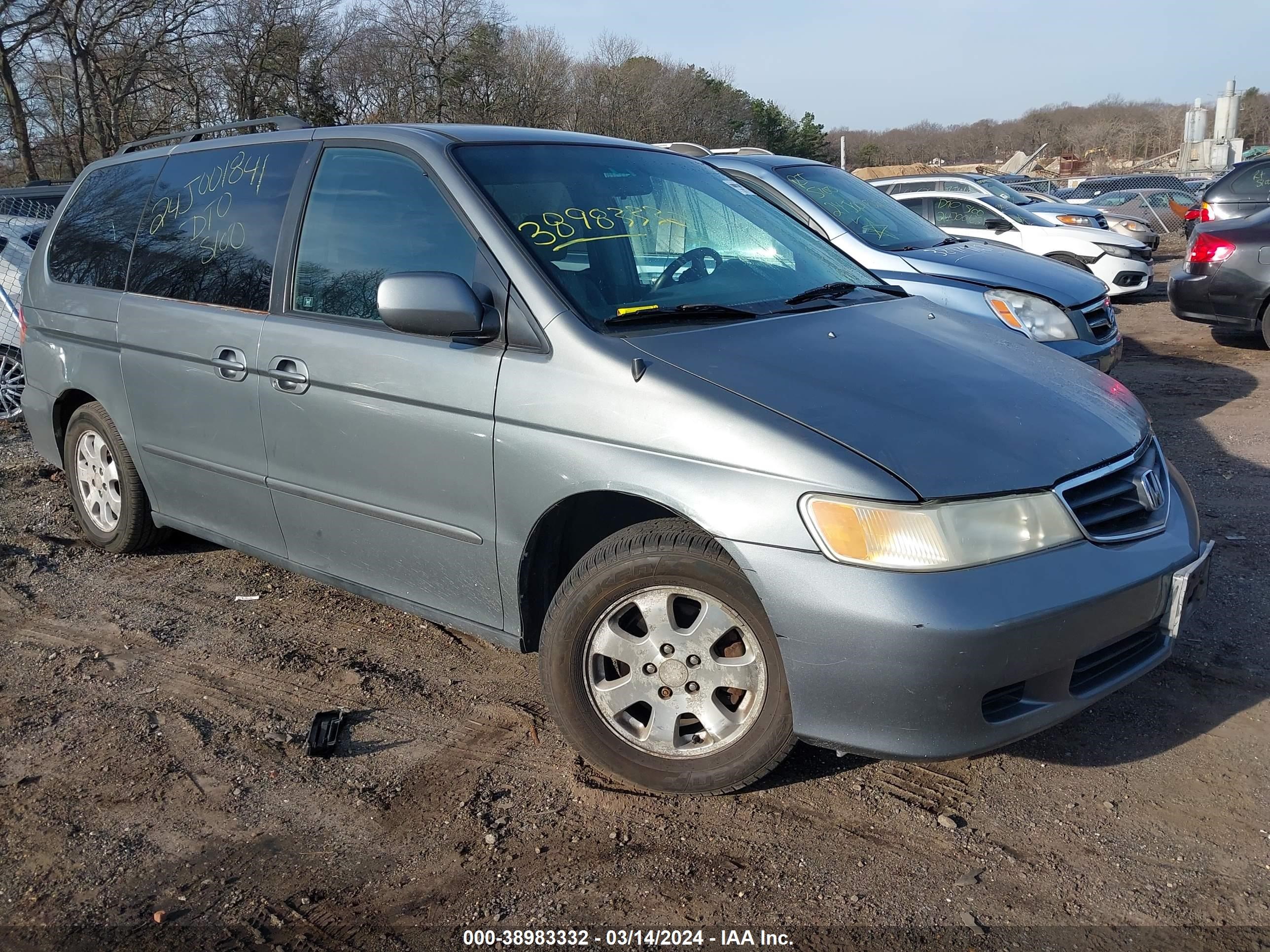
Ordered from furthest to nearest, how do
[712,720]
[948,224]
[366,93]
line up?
[366,93] → [948,224] → [712,720]

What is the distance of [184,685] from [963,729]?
2.70m

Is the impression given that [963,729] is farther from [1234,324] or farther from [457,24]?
[457,24]

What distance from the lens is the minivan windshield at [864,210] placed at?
23.3 ft

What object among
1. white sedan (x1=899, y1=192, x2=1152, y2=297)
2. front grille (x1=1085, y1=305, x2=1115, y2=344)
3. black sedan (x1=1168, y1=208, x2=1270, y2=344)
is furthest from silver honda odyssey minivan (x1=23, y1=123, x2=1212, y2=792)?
white sedan (x1=899, y1=192, x2=1152, y2=297)

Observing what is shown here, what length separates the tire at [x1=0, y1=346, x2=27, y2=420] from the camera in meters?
7.94

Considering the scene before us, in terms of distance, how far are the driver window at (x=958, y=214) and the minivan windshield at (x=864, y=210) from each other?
5131mm

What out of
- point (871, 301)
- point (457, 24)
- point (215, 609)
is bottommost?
point (215, 609)

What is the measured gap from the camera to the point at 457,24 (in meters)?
35.8

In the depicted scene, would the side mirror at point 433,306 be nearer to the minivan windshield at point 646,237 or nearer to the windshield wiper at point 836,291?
the minivan windshield at point 646,237

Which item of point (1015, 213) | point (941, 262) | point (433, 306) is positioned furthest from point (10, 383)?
point (1015, 213)

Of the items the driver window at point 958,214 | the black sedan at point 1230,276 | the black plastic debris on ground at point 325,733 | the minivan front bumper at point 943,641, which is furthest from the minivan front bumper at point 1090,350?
the driver window at point 958,214

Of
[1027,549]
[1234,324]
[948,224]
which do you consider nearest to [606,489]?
[1027,549]

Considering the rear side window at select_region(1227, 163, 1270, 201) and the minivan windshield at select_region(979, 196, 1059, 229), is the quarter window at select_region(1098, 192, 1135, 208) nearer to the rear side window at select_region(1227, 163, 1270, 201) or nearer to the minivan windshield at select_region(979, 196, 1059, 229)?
the rear side window at select_region(1227, 163, 1270, 201)

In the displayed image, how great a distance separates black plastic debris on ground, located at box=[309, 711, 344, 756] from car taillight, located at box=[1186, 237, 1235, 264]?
8945 millimetres
